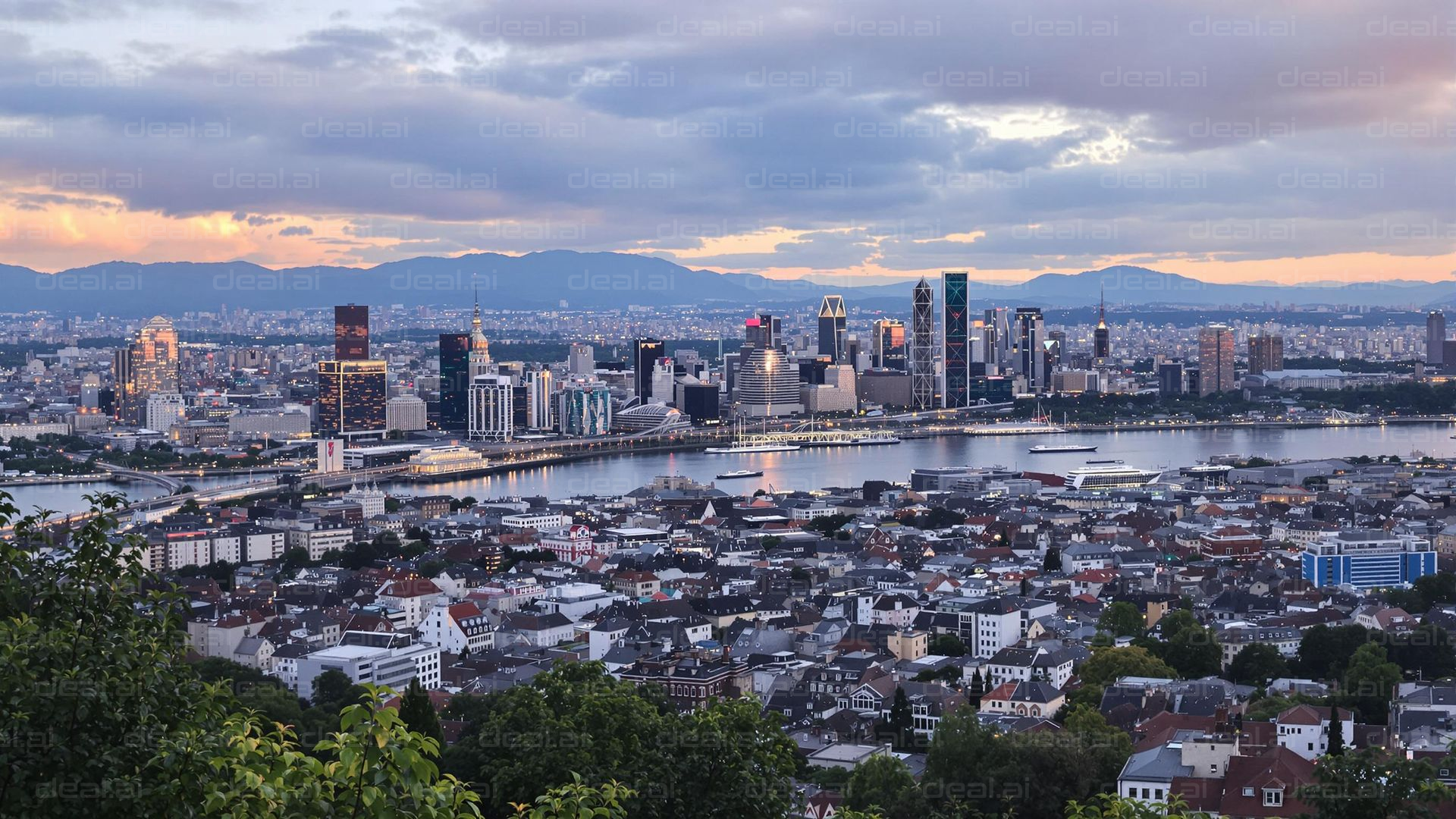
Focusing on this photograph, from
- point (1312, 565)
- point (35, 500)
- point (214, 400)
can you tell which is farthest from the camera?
point (214, 400)

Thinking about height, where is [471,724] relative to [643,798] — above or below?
below

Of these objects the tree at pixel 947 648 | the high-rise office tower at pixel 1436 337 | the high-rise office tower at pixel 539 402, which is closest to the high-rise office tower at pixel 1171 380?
the high-rise office tower at pixel 1436 337

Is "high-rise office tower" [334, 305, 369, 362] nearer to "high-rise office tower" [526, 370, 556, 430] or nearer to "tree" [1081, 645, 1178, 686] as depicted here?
"high-rise office tower" [526, 370, 556, 430]

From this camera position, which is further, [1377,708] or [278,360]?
[278,360]

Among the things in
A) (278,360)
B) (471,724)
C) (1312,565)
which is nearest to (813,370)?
(278,360)

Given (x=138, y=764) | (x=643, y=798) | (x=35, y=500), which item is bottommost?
(x=35, y=500)

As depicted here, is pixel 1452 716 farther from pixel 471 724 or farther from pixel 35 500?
pixel 35 500

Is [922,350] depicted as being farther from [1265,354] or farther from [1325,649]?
[1325,649]
